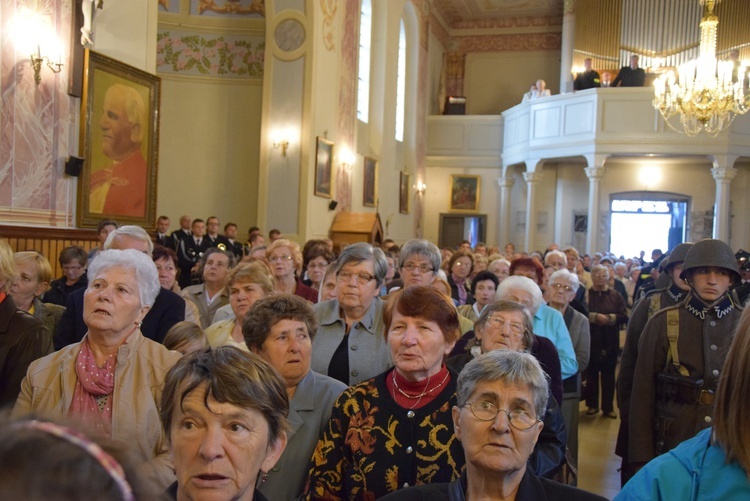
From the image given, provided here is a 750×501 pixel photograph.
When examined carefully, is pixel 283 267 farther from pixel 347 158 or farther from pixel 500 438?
pixel 347 158

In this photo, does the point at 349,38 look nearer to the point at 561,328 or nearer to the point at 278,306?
the point at 561,328

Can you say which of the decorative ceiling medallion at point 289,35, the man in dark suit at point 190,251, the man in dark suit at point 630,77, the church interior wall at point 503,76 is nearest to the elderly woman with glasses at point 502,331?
the man in dark suit at point 190,251

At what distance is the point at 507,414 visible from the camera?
221 cm

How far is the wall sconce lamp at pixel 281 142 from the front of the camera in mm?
13047

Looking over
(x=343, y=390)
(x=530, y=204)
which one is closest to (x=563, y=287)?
(x=343, y=390)

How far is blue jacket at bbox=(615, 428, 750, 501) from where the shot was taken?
5.32 feet

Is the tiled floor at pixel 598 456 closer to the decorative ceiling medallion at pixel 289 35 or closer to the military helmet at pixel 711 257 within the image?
the military helmet at pixel 711 257

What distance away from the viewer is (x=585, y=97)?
18938 millimetres

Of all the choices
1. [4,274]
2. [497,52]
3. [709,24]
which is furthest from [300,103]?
[497,52]

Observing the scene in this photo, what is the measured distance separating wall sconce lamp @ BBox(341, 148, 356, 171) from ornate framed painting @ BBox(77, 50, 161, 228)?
579 centimetres

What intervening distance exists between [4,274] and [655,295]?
4.08 m

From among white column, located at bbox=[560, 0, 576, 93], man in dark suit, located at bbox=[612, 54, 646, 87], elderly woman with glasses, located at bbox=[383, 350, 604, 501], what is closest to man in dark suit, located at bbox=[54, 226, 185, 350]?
elderly woman with glasses, located at bbox=[383, 350, 604, 501]

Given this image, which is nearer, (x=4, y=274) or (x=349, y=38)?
(x=4, y=274)

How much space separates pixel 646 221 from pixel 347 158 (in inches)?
457
